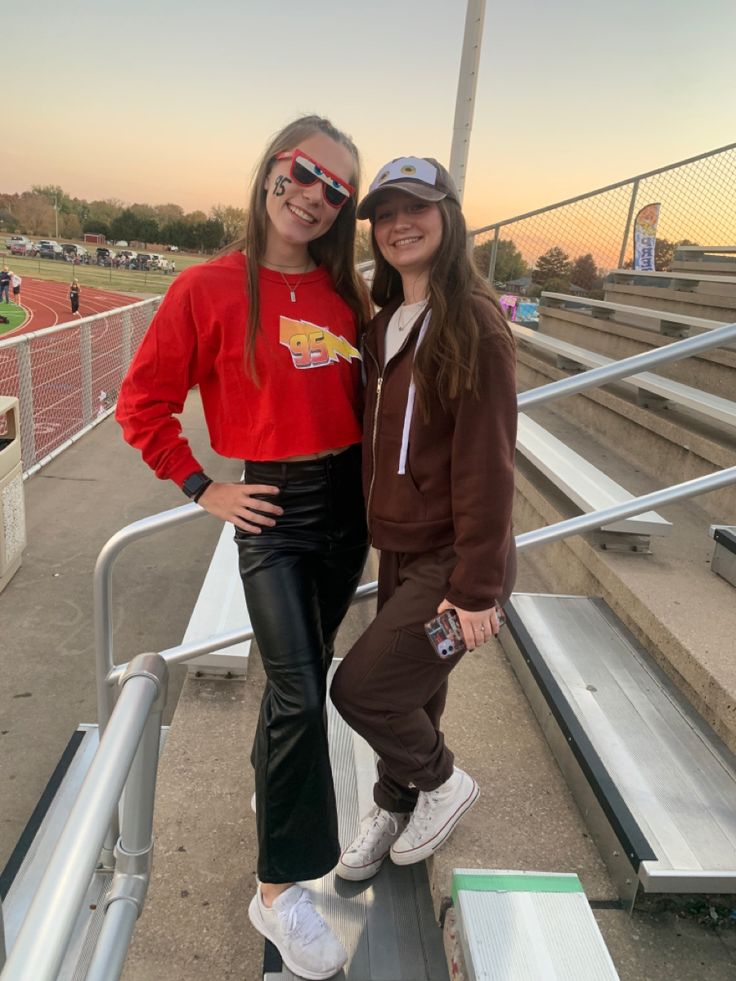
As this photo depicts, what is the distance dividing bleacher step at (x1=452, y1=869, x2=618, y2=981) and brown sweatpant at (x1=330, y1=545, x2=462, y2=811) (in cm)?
29

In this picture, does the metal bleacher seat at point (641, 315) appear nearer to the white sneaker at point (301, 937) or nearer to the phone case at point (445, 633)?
the phone case at point (445, 633)

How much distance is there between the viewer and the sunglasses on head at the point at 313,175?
1.68 m

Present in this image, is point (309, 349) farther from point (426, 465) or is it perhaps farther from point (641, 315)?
point (641, 315)

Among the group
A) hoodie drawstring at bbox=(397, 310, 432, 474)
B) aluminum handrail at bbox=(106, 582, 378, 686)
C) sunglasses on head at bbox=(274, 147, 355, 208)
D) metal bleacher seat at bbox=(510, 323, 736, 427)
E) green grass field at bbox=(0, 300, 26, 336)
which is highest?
sunglasses on head at bbox=(274, 147, 355, 208)

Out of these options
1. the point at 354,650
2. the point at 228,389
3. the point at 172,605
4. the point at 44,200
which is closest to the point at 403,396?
the point at 228,389

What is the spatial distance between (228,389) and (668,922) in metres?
1.65

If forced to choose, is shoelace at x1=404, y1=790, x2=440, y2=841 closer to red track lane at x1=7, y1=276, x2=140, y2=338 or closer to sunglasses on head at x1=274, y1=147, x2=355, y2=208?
sunglasses on head at x1=274, y1=147, x2=355, y2=208

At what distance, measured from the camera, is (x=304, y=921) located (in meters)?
1.62

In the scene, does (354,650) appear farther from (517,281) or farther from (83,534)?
(517,281)

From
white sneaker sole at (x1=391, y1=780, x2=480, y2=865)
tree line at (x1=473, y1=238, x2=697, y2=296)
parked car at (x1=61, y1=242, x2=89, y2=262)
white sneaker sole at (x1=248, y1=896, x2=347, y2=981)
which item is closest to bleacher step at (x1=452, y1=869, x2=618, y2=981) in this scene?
white sneaker sole at (x1=391, y1=780, x2=480, y2=865)

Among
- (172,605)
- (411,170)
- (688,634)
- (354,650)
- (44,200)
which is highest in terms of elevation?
(44,200)

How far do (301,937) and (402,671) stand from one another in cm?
67

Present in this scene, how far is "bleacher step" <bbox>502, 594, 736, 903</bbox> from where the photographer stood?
1.63 m

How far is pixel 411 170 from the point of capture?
1490 mm
